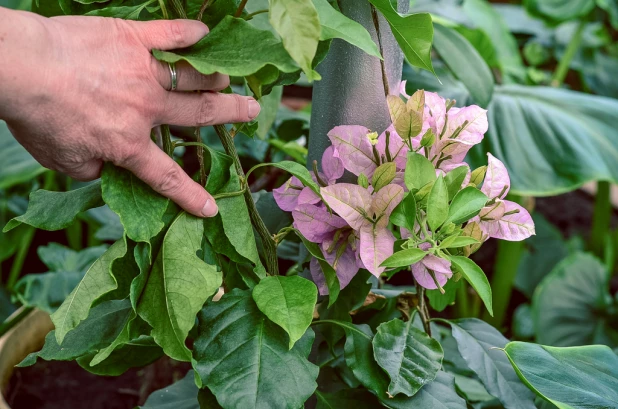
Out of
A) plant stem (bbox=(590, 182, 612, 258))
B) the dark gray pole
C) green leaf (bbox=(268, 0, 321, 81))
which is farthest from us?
plant stem (bbox=(590, 182, 612, 258))

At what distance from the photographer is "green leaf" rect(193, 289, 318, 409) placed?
498 millimetres

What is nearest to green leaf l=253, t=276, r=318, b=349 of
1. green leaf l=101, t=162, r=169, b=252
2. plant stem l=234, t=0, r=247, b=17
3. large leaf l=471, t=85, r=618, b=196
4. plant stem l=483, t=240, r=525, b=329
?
green leaf l=101, t=162, r=169, b=252

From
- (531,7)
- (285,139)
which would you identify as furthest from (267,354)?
(531,7)

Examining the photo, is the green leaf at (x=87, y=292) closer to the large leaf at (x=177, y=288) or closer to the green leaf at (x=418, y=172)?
the large leaf at (x=177, y=288)

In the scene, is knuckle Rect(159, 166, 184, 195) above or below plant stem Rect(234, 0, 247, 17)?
below

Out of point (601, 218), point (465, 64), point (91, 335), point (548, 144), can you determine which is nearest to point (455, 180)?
point (91, 335)

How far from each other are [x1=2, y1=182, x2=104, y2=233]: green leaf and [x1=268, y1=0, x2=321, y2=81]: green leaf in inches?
9.1

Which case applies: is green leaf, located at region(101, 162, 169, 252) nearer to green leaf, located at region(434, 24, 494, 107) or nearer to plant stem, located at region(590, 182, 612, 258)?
green leaf, located at region(434, 24, 494, 107)

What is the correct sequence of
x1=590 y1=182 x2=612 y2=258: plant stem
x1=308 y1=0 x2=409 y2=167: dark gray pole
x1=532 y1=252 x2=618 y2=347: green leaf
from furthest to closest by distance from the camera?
1. x1=590 y1=182 x2=612 y2=258: plant stem
2. x1=532 y1=252 x2=618 y2=347: green leaf
3. x1=308 y1=0 x2=409 y2=167: dark gray pole

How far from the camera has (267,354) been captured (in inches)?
20.6

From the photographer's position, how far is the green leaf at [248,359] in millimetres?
498

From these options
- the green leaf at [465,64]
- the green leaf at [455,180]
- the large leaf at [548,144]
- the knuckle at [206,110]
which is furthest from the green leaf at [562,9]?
the knuckle at [206,110]

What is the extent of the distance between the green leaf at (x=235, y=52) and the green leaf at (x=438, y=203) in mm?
149

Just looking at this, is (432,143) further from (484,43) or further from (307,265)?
(484,43)
